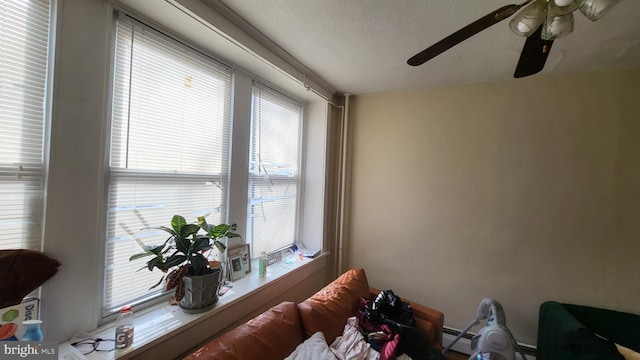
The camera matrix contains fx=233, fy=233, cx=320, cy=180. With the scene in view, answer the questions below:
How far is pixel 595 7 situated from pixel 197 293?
2.20m

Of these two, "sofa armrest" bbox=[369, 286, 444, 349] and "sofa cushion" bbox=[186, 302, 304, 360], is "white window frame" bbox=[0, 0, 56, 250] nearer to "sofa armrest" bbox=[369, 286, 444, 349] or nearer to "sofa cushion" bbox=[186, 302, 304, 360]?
"sofa cushion" bbox=[186, 302, 304, 360]

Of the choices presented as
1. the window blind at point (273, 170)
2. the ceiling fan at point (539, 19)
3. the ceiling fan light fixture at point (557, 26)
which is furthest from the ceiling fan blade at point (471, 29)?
the window blind at point (273, 170)

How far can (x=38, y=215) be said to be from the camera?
39.1 inches

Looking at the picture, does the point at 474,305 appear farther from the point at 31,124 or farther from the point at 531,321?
the point at 31,124

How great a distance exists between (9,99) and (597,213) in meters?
3.73

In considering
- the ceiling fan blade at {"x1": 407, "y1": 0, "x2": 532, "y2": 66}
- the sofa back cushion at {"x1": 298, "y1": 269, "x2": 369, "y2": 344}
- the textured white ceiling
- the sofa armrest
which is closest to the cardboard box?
the sofa back cushion at {"x1": 298, "y1": 269, "x2": 369, "y2": 344}

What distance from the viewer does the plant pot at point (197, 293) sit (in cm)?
135

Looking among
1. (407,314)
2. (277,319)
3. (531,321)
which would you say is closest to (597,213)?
(531,321)

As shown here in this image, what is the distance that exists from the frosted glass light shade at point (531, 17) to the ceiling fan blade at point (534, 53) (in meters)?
0.09

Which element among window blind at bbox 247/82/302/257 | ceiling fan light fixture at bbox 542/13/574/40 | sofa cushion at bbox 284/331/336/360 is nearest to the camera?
ceiling fan light fixture at bbox 542/13/574/40

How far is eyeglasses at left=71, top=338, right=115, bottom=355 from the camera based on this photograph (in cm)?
104

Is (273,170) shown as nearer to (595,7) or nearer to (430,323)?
(430,323)
